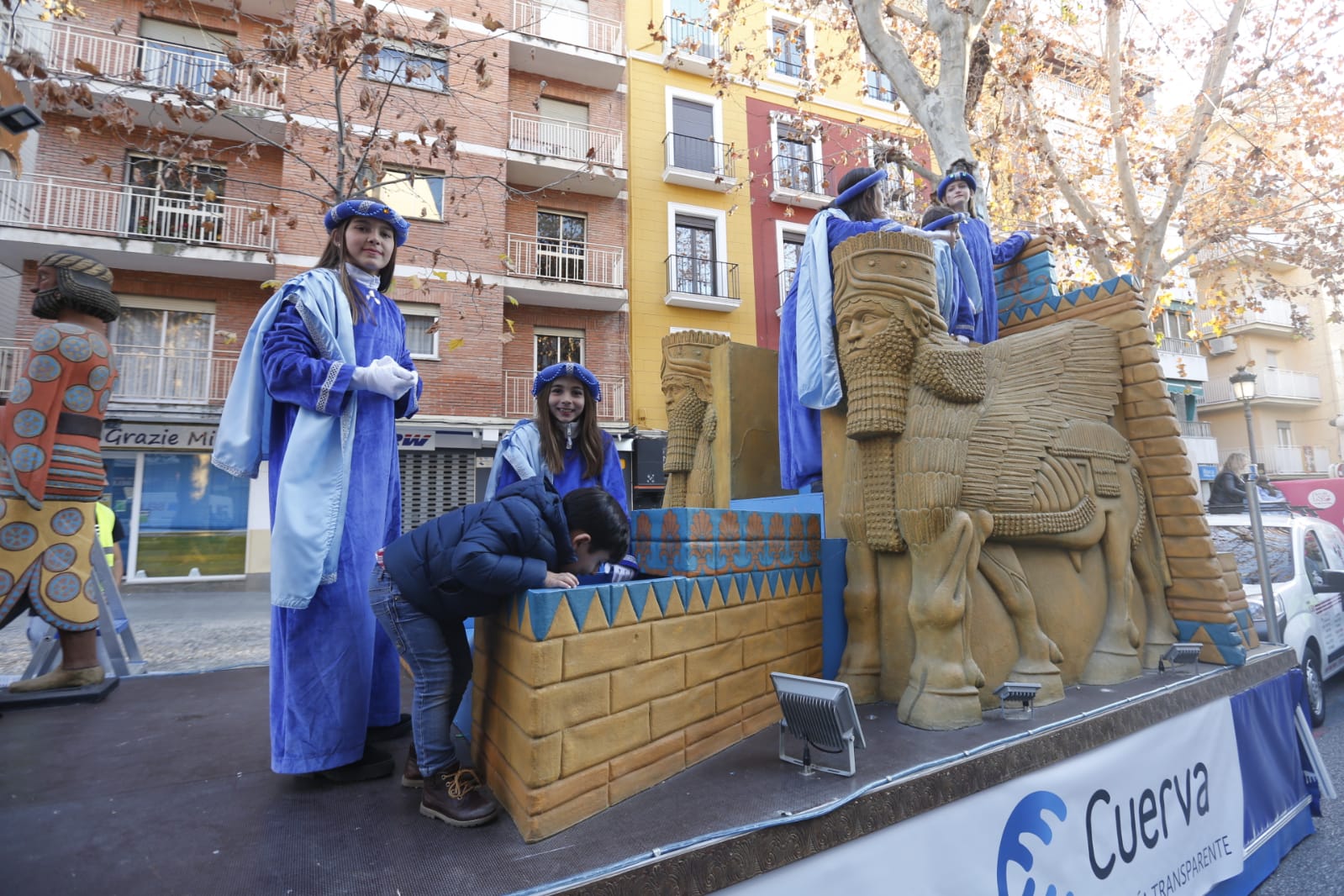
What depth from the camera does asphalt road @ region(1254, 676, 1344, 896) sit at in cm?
288

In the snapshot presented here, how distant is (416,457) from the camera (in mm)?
12727

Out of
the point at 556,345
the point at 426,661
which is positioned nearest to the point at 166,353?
the point at 556,345

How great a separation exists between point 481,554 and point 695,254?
1416cm

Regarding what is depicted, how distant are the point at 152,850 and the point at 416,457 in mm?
11734

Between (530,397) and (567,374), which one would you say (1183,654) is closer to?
(567,374)

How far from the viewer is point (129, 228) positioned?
11625 millimetres

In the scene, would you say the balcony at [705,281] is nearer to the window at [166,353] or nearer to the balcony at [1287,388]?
the window at [166,353]

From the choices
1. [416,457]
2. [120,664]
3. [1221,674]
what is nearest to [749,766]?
[1221,674]

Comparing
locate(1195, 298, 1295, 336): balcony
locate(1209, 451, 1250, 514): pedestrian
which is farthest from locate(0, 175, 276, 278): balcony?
locate(1195, 298, 1295, 336): balcony

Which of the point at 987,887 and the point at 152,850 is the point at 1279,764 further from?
the point at 152,850

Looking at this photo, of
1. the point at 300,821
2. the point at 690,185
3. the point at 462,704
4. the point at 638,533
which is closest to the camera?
the point at 300,821

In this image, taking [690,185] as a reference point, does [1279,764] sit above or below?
below

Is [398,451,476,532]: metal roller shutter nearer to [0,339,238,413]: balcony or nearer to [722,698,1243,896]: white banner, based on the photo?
[0,339,238,413]: balcony

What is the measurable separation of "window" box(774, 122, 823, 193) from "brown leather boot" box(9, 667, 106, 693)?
14735 millimetres
